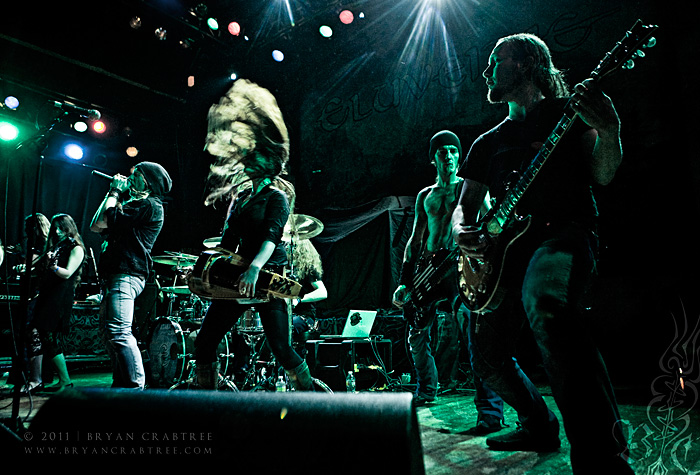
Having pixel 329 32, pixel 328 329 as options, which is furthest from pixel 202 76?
pixel 328 329

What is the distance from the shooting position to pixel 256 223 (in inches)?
126

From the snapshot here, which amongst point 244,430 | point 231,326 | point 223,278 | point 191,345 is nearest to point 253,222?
point 223,278

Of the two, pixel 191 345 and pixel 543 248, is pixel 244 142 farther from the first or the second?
pixel 191 345

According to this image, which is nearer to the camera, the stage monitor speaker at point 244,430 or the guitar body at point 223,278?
the stage monitor speaker at point 244,430

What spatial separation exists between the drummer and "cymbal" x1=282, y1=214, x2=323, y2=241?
72.7 inches

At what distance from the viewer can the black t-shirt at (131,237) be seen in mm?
3930

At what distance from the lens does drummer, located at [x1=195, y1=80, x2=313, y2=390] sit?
119 inches

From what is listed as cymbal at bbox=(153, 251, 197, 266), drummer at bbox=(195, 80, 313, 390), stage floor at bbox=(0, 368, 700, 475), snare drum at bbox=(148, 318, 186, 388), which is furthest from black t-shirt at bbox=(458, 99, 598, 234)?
snare drum at bbox=(148, 318, 186, 388)

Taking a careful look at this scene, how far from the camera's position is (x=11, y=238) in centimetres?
1045

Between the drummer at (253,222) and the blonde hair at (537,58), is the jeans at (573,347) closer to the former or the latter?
the blonde hair at (537,58)

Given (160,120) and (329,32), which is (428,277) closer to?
(329,32)

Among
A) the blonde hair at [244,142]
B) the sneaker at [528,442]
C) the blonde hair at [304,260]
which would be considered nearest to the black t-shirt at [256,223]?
the blonde hair at [244,142]

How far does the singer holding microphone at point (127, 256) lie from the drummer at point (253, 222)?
0.78 meters

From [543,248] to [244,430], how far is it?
167 cm
